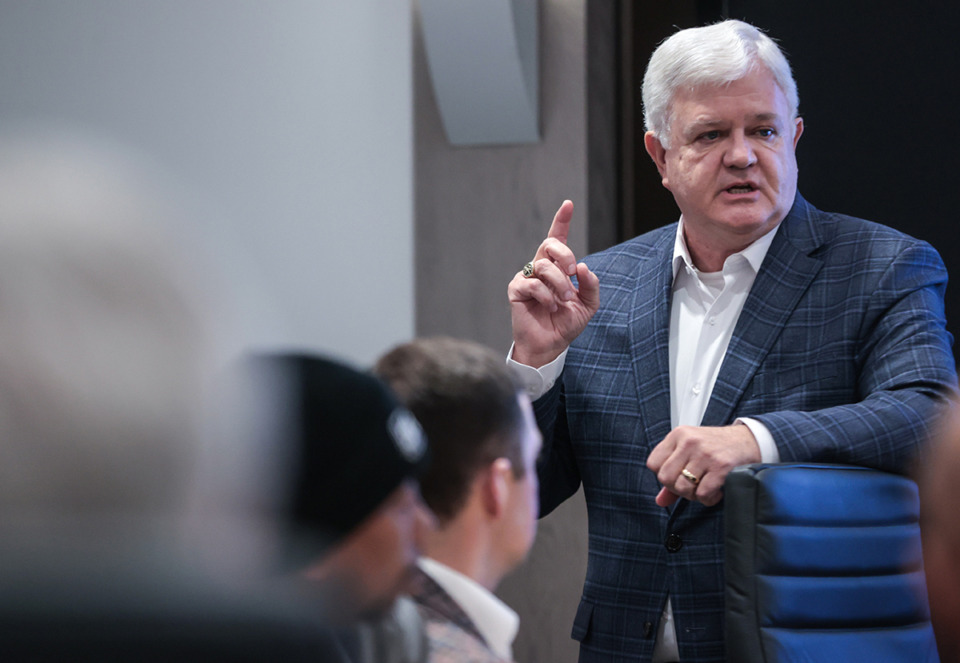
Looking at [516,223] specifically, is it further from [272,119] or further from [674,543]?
[674,543]

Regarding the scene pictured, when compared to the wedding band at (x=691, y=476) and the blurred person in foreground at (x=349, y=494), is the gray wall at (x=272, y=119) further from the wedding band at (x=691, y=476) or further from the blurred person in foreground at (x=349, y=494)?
the blurred person in foreground at (x=349, y=494)

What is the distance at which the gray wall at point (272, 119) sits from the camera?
243 centimetres

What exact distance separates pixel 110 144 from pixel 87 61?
0.19 meters

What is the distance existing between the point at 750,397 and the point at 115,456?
1.31m

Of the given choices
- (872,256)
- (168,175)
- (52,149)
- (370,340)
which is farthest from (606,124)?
(52,149)

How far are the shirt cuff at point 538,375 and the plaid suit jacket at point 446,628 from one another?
80 cm

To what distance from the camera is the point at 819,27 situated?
A: 2789 mm

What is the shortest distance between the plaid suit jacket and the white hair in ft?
3.72

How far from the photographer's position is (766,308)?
1733 millimetres

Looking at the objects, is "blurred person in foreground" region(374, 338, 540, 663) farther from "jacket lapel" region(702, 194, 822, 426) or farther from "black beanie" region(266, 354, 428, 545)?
"jacket lapel" region(702, 194, 822, 426)

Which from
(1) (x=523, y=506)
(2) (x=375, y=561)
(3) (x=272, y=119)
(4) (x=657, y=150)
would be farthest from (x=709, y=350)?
(3) (x=272, y=119)

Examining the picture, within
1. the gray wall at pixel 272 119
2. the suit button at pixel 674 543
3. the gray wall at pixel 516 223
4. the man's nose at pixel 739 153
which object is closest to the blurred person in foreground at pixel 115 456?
the suit button at pixel 674 543

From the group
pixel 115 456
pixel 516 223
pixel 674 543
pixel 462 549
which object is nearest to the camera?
pixel 115 456

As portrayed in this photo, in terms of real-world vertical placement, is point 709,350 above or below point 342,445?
below
